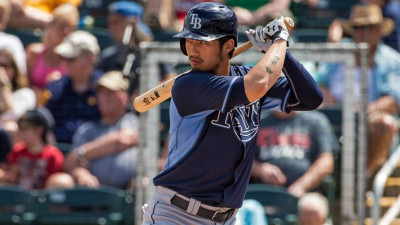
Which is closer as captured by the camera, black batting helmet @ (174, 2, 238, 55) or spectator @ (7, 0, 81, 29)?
black batting helmet @ (174, 2, 238, 55)

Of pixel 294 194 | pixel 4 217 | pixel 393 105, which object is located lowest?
pixel 4 217

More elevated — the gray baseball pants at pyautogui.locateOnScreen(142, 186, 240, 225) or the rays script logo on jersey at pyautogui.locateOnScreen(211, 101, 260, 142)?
the rays script logo on jersey at pyautogui.locateOnScreen(211, 101, 260, 142)

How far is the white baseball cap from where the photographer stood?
7242mm

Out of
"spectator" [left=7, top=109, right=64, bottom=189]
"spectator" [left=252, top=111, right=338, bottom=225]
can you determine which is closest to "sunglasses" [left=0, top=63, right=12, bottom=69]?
"spectator" [left=7, top=109, right=64, bottom=189]

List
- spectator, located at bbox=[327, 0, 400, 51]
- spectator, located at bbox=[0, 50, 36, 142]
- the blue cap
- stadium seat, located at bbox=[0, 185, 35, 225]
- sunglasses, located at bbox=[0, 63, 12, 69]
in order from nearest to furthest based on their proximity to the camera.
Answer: stadium seat, located at bbox=[0, 185, 35, 225] → spectator, located at bbox=[0, 50, 36, 142] → spectator, located at bbox=[327, 0, 400, 51] → sunglasses, located at bbox=[0, 63, 12, 69] → the blue cap

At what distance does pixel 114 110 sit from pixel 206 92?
3229mm

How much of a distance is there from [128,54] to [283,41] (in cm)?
344

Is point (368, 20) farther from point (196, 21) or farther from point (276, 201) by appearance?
point (196, 21)

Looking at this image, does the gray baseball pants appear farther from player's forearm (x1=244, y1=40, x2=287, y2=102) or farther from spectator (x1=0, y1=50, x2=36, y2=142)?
spectator (x1=0, y1=50, x2=36, y2=142)

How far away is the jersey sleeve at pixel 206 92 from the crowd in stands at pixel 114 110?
2.51 meters

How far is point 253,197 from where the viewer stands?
616 centimetres

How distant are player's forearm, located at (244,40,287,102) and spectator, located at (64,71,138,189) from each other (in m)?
3.04

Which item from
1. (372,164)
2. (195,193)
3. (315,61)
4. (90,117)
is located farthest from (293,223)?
(195,193)

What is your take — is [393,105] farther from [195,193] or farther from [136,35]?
[195,193]
